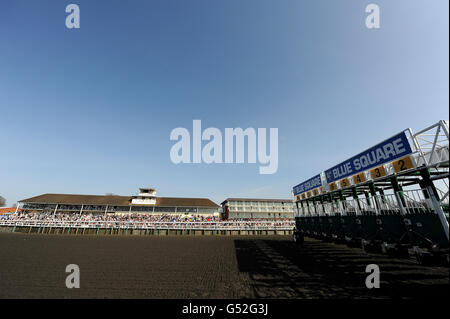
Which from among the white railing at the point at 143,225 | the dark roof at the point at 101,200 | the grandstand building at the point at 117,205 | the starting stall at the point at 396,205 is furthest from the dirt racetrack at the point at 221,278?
the dark roof at the point at 101,200

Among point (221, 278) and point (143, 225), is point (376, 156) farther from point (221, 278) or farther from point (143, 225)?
point (143, 225)

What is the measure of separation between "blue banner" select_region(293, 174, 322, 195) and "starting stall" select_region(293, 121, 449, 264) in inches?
79.2

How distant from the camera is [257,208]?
2248 inches

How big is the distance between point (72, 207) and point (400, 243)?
5951 cm

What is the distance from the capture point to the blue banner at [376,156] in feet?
27.7

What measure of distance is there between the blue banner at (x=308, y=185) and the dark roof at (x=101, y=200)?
102 feet

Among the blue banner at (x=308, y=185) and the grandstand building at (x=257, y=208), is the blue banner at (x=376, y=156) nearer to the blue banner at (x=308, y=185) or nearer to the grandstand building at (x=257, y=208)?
the blue banner at (x=308, y=185)

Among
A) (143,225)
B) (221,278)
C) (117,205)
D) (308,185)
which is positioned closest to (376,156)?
(308,185)

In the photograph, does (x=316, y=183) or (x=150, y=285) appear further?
(x=316, y=183)

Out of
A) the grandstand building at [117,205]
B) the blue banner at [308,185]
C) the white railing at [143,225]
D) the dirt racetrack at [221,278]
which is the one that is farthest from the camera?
the grandstand building at [117,205]

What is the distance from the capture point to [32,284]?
7.58 meters

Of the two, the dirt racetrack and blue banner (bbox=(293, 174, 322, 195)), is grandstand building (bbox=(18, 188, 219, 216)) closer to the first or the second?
blue banner (bbox=(293, 174, 322, 195))
